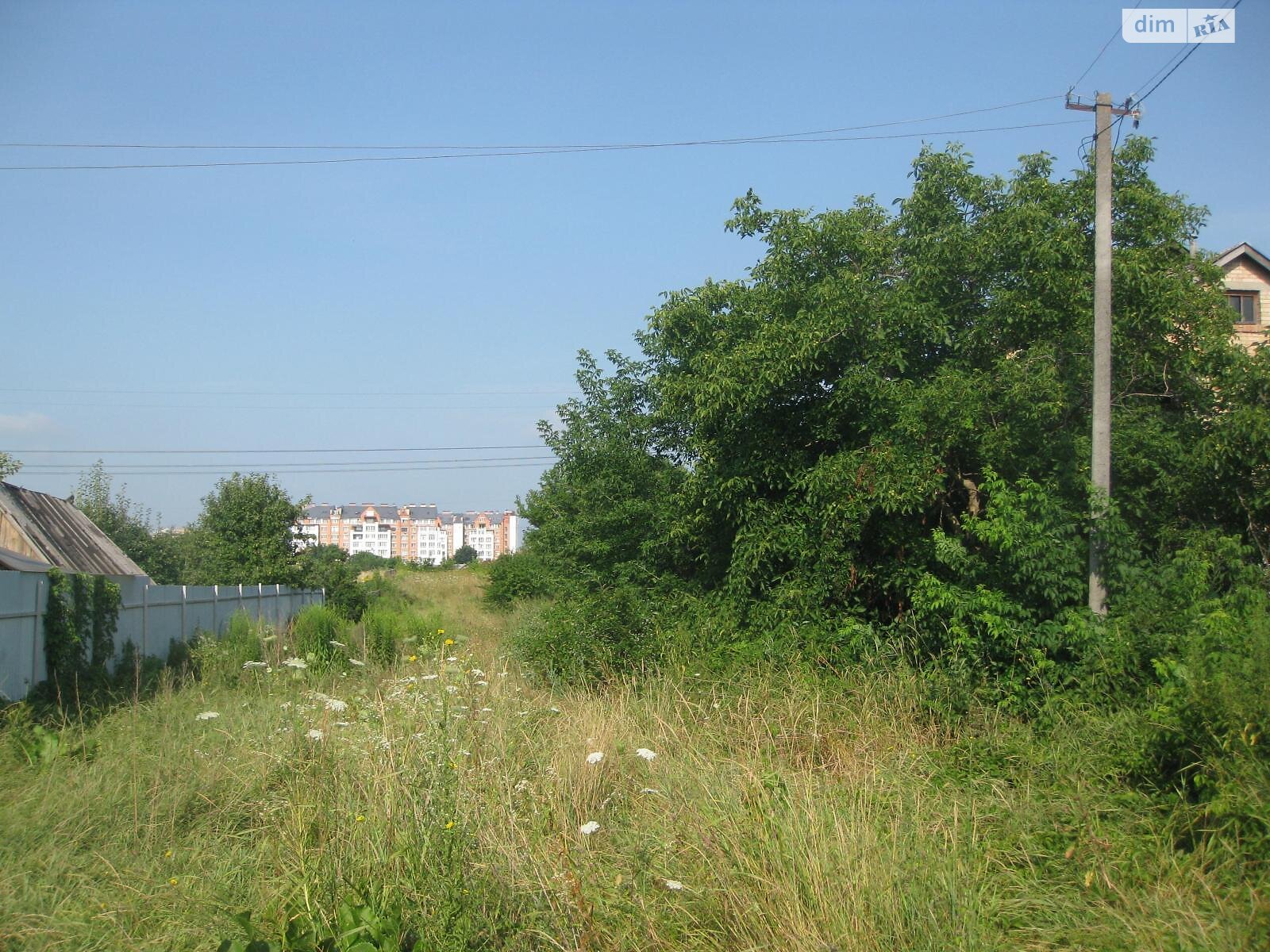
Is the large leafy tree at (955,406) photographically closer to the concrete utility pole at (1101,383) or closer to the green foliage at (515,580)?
the concrete utility pole at (1101,383)

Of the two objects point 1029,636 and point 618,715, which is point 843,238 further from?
point 618,715

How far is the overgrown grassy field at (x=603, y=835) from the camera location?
3.85m

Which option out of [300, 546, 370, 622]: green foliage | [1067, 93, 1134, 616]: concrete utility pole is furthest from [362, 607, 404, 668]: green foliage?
[300, 546, 370, 622]: green foliage

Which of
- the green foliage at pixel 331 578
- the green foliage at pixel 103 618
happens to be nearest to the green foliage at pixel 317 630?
the green foliage at pixel 103 618

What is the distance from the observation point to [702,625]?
36.5ft

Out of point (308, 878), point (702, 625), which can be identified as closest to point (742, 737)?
point (308, 878)

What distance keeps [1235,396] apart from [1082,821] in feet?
23.2

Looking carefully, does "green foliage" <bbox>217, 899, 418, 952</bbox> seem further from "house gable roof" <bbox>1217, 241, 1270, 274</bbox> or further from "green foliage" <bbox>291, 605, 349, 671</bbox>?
"house gable roof" <bbox>1217, 241, 1270, 274</bbox>

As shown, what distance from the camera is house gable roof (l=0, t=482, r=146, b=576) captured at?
73.5 feet

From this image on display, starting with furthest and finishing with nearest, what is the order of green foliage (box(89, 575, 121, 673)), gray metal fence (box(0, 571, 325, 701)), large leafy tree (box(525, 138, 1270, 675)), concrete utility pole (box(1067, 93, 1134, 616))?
green foliage (box(89, 575, 121, 673)), gray metal fence (box(0, 571, 325, 701)), large leafy tree (box(525, 138, 1270, 675)), concrete utility pole (box(1067, 93, 1134, 616))

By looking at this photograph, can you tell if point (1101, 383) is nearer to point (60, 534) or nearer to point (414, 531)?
point (60, 534)

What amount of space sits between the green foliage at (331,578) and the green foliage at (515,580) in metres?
4.84

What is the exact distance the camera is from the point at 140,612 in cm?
1638

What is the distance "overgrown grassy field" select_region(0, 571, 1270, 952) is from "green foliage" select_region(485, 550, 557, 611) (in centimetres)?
1831
